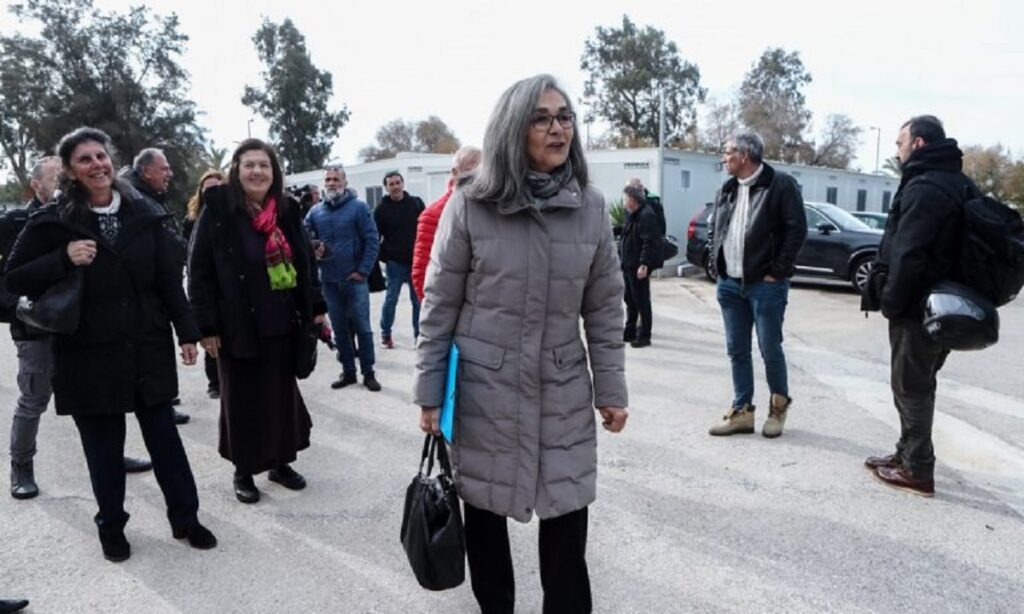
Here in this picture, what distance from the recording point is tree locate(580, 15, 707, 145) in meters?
55.3

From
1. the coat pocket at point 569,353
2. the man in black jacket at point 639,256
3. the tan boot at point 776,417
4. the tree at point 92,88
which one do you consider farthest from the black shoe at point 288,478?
the tree at point 92,88

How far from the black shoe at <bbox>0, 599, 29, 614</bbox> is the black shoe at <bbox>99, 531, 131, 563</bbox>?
1.26 ft

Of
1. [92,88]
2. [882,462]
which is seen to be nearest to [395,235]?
[882,462]

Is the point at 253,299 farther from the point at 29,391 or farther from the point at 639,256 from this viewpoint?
the point at 639,256

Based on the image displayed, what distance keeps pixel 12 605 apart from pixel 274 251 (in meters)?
1.86

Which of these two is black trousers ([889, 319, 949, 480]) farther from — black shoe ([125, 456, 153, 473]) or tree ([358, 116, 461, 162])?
tree ([358, 116, 461, 162])

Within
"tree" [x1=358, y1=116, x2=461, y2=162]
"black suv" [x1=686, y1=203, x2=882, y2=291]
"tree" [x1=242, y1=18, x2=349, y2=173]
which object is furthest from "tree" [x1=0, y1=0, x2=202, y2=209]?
"black suv" [x1=686, y1=203, x2=882, y2=291]

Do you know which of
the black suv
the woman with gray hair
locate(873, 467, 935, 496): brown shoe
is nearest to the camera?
the woman with gray hair

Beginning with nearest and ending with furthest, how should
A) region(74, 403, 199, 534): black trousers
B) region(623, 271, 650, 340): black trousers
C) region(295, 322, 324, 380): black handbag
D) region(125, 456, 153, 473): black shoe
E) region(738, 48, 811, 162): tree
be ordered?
region(74, 403, 199, 534): black trousers
region(295, 322, 324, 380): black handbag
region(125, 456, 153, 473): black shoe
region(623, 271, 650, 340): black trousers
region(738, 48, 811, 162): tree

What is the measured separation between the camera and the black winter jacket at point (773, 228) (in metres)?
4.34

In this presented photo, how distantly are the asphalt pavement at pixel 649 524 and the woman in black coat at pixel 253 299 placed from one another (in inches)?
14.9

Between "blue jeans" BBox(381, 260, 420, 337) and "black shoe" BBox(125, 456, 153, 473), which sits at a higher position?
"blue jeans" BBox(381, 260, 420, 337)

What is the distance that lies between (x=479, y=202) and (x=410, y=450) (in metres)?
2.61

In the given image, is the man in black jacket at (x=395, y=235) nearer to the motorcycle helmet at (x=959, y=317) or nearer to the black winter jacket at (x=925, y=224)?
the black winter jacket at (x=925, y=224)
